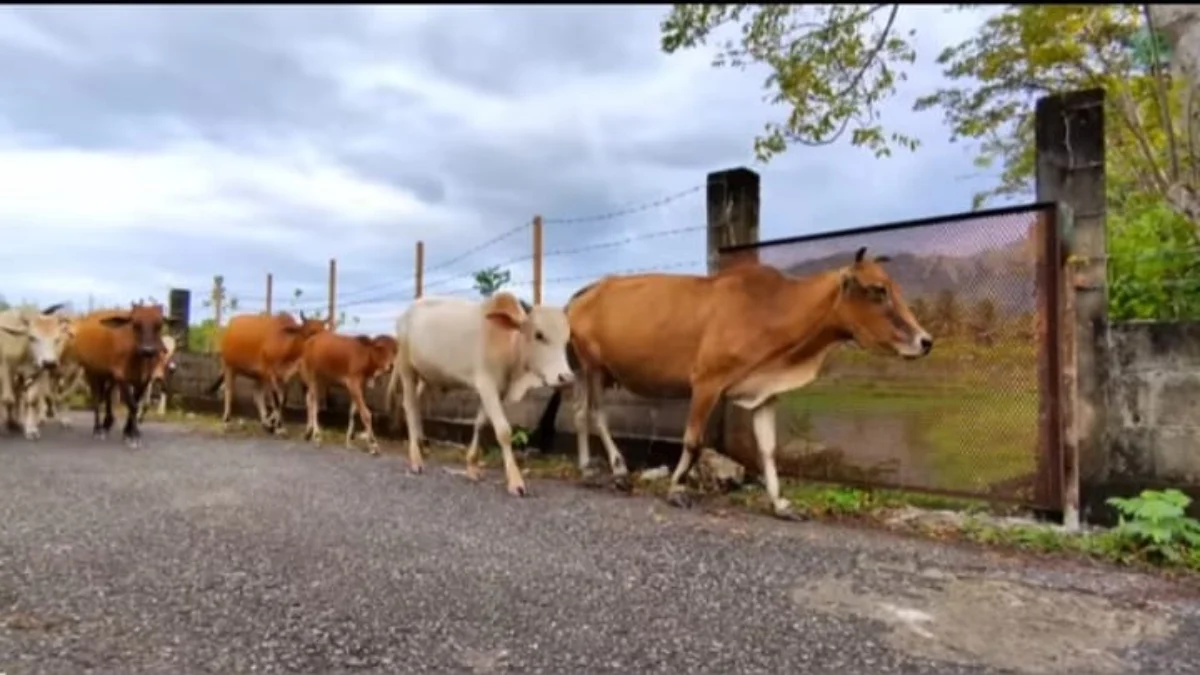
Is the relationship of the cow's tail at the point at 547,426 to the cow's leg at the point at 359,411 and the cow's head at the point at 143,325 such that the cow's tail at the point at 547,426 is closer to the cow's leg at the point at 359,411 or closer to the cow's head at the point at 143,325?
the cow's leg at the point at 359,411

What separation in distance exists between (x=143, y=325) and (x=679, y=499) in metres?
5.78

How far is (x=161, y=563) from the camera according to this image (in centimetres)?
402

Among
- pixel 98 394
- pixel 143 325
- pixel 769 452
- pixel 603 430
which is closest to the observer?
pixel 769 452

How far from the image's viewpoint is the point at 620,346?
685cm

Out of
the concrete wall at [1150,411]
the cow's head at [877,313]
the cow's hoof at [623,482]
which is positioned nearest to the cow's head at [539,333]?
the cow's hoof at [623,482]

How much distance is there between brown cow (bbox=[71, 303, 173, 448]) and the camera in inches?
356

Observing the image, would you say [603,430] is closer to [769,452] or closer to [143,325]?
[769,452]

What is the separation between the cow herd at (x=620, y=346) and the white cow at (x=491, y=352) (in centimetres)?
1

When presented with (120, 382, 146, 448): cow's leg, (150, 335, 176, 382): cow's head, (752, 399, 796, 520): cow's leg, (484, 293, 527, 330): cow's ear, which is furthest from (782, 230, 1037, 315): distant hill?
(150, 335, 176, 382): cow's head

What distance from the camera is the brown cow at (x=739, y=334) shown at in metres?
5.76

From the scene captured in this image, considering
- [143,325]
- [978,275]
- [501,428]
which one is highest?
[978,275]

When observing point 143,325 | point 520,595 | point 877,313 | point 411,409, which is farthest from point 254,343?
point 520,595

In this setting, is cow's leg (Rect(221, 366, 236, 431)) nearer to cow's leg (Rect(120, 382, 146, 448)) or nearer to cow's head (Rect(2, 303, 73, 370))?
cow's leg (Rect(120, 382, 146, 448))

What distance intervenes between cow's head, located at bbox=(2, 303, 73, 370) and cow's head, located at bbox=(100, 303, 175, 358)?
0.53 meters
